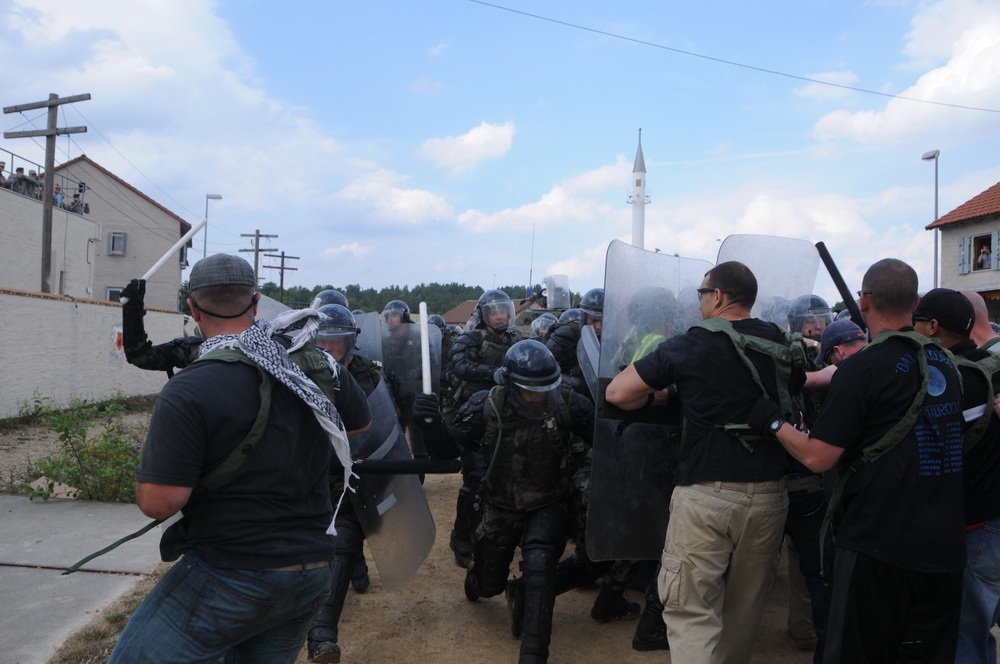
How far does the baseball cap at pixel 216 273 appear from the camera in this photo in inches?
82.8

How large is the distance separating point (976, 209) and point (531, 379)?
99.2 feet

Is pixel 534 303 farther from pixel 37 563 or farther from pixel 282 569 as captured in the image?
pixel 282 569

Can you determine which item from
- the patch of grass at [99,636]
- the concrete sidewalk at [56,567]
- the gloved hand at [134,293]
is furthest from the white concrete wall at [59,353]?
the gloved hand at [134,293]

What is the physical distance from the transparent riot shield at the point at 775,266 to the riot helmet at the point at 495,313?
113 inches

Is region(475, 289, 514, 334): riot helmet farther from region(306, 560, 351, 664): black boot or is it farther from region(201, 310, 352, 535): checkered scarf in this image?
region(201, 310, 352, 535): checkered scarf

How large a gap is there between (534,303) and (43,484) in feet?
28.2

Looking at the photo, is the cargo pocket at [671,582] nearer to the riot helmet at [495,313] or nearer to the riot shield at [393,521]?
the riot shield at [393,521]

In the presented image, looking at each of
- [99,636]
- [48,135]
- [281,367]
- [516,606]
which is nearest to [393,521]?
[516,606]

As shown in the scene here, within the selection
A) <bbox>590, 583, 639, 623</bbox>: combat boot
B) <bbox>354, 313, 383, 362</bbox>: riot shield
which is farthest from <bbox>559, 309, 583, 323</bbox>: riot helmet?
<bbox>590, 583, 639, 623</bbox>: combat boot

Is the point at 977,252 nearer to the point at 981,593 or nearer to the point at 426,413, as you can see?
the point at 981,593

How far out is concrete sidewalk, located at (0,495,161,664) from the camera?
12.2 ft

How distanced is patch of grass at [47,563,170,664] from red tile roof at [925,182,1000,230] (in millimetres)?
30382

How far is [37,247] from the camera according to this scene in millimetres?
23109

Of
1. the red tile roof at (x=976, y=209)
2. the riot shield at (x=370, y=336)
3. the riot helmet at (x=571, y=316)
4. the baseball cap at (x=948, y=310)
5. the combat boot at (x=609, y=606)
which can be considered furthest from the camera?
the red tile roof at (x=976, y=209)
